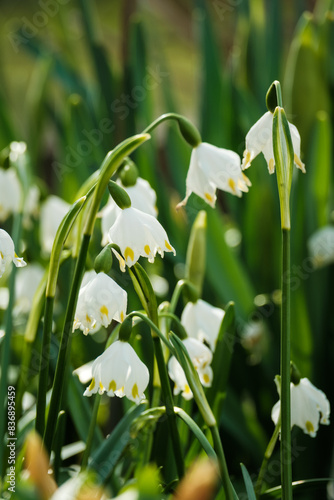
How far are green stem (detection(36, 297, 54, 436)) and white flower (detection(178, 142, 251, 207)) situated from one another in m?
0.17

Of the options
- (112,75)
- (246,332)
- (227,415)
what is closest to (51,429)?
(227,415)

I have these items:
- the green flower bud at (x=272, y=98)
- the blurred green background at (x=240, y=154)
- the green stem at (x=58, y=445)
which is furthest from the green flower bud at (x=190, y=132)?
the blurred green background at (x=240, y=154)

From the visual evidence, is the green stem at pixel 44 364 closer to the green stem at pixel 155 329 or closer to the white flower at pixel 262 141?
the green stem at pixel 155 329

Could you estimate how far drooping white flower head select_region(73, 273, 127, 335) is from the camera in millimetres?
646

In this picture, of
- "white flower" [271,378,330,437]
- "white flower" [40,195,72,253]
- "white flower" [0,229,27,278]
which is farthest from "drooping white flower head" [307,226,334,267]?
"white flower" [0,229,27,278]

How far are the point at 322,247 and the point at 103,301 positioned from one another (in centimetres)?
72

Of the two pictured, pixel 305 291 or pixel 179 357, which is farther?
pixel 305 291

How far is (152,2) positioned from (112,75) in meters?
1.74

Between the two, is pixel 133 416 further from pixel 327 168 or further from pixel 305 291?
pixel 327 168

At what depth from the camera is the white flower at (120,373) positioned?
65cm

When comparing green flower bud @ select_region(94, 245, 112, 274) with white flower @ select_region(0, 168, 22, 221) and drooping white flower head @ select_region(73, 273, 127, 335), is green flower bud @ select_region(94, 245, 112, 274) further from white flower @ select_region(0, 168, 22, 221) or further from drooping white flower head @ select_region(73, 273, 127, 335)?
white flower @ select_region(0, 168, 22, 221)

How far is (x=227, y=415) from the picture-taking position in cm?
120

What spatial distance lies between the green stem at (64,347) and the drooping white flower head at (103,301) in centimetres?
2

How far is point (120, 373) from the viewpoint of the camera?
2.12ft
